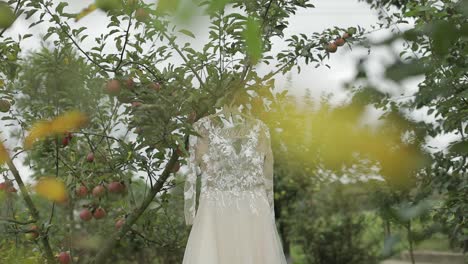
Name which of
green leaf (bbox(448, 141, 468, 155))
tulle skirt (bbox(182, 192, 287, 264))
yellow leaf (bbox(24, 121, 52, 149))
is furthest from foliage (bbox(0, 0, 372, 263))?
green leaf (bbox(448, 141, 468, 155))

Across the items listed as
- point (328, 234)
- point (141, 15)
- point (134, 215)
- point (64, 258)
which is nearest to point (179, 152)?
point (134, 215)

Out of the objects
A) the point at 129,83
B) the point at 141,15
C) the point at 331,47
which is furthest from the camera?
the point at 331,47

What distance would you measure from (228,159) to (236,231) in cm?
31

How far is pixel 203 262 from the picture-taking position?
7.80 ft

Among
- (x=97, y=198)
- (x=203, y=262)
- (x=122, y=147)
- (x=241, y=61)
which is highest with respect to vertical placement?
(x=241, y=61)

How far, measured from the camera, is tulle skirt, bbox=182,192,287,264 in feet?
8.09

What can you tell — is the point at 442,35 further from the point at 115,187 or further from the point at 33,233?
the point at 33,233

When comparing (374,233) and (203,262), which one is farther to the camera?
(374,233)

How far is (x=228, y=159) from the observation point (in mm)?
2521

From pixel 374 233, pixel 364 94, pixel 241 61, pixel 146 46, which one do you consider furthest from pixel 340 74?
pixel 374 233

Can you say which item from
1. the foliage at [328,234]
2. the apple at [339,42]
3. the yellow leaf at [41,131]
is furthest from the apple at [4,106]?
the foliage at [328,234]

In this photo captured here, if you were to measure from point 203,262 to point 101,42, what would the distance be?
3.20 feet

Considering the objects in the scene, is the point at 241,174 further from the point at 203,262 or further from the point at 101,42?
the point at 101,42

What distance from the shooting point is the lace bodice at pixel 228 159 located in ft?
8.09
